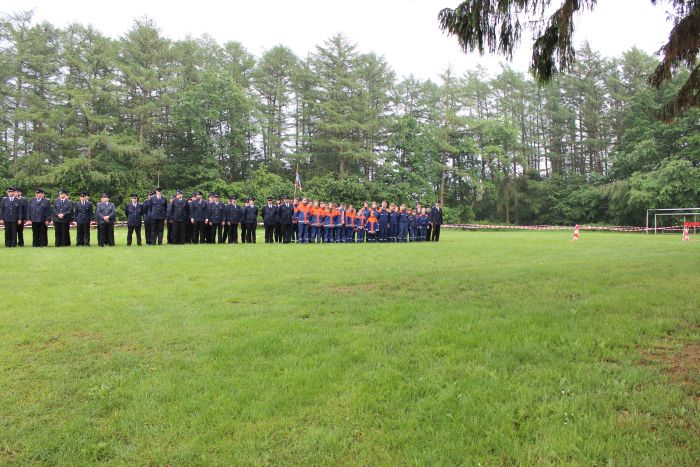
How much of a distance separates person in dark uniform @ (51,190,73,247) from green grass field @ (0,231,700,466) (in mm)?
9475

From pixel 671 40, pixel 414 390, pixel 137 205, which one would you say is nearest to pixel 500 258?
pixel 671 40

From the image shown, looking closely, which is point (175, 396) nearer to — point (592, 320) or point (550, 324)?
point (550, 324)

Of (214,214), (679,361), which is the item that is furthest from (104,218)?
(679,361)

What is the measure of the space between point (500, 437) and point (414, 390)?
86cm

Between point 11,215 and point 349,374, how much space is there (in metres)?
16.3

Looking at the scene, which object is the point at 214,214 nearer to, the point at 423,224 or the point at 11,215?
the point at 11,215

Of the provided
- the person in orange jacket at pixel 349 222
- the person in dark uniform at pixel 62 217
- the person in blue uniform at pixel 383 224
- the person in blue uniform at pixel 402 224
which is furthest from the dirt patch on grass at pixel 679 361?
the person in blue uniform at pixel 402 224

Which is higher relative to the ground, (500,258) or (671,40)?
(671,40)

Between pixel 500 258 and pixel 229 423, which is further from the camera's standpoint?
pixel 500 258

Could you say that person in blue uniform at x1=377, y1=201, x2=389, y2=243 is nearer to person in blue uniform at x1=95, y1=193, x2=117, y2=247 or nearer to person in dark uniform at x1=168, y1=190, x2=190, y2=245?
person in dark uniform at x1=168, y1=190, x2=190, y2=245

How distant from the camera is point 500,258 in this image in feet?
42.1

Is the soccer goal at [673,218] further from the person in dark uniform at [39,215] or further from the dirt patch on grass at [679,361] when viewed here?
the person in dark uniform at [39,215]

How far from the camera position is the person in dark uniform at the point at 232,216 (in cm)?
1901

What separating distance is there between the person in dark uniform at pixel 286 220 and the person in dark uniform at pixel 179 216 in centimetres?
383
